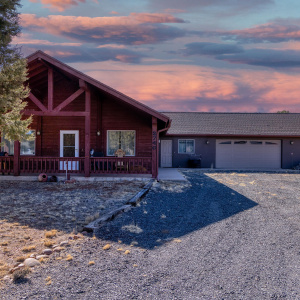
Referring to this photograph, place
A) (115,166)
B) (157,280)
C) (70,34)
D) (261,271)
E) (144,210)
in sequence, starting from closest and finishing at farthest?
1. (157,280)
2. (261,271)
3. (144,210)
4. (115,166)
5. (70,34)

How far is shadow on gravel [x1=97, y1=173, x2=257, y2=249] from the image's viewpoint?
551 centimetres

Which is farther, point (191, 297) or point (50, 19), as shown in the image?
point (50, 19)

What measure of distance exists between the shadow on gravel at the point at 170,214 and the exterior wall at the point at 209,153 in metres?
11.0

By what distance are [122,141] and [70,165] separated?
293 centimetres

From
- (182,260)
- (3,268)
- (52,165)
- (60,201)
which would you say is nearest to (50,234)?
(3,268)

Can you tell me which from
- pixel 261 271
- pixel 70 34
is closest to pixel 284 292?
pixel 261 271

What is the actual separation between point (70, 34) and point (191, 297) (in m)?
16.7

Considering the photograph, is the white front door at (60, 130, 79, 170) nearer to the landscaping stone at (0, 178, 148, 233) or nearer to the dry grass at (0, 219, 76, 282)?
the landscaping stone at (0, 178, 148, 233)

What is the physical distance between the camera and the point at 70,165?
546 inches

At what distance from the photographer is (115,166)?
13.7 meters

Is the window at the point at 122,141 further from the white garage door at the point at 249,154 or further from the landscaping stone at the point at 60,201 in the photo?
the white garage door at the point at 249,154

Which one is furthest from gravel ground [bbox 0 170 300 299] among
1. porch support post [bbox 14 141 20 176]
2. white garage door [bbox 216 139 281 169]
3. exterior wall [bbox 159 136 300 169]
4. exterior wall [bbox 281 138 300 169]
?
exterior wall [bbox 281 138 300 169]

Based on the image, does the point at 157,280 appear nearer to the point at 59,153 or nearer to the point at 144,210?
the point at 144,210

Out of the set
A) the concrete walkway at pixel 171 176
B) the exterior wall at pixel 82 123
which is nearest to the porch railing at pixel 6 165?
the exterior wall at pixel 82 123
